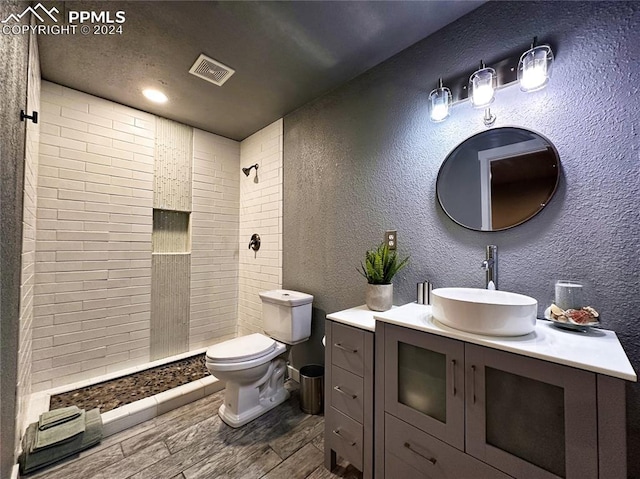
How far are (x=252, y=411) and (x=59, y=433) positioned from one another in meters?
1.08

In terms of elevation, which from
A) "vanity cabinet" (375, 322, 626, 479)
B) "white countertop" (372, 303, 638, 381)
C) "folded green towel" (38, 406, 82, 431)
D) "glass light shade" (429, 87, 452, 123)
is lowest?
"folded green towel" (38, 406, 82, 431)

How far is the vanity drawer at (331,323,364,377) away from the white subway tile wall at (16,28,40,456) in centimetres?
171

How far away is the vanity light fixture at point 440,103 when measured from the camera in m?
1.42

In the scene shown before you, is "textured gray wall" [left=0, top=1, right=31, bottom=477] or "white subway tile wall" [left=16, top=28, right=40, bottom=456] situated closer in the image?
"textured gray wall" [left=0, top=1, right=31, bottom=477]

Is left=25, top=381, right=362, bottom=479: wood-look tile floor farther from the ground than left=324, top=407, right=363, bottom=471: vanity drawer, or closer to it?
closer to it

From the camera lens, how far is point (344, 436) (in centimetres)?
133

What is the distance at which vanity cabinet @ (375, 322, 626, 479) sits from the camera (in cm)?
73

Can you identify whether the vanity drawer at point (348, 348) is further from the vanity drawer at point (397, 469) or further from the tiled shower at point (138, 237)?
the tiled shower at point (138, 237)

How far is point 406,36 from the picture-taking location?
5.08ft

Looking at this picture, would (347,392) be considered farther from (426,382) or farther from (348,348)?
(426,382)

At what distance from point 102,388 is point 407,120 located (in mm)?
3015

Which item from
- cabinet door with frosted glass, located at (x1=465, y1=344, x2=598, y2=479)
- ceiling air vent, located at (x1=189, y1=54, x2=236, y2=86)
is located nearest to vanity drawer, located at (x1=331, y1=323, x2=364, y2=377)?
cabinet door with frosted glass, located at (x1=465, y1=344, x2=598, y2=479)

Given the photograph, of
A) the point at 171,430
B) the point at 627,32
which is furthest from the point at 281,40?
the point at 171,430

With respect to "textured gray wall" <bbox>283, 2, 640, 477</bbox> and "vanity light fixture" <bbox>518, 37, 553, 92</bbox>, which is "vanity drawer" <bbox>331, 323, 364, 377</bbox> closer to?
"textured gray wall" <bbox>283, 2, 640, 477</bbox>
